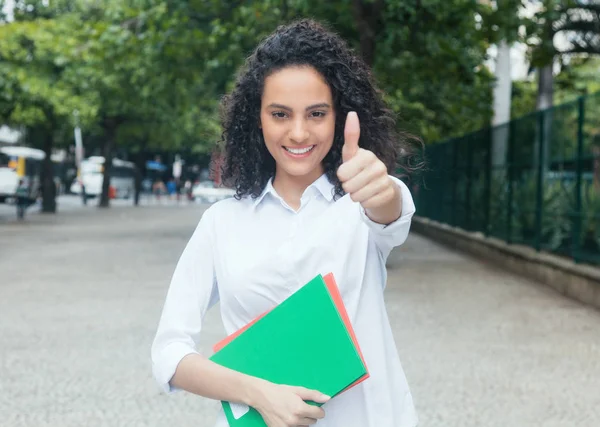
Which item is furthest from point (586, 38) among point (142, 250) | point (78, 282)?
point (78, 282)

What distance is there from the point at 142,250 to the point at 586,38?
9.55 meters

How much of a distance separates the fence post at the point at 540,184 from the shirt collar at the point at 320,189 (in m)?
10.8

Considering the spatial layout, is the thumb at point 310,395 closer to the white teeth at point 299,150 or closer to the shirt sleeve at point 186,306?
the shirt sleeve at point 186,306

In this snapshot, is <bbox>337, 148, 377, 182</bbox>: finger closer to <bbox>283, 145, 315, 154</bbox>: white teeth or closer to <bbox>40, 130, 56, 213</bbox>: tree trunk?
<bbox>283, 145, 315, 154</bbox>: white teeth

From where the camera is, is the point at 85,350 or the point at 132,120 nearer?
the point at 85,350

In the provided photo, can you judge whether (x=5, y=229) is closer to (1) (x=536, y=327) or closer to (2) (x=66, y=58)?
(2) (x=66, y=58)

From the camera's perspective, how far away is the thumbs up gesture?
1.63 meters

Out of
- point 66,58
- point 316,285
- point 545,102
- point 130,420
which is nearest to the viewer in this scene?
point 316,285

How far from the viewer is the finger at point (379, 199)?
5.44 ft

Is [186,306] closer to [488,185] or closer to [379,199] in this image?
[379,199]

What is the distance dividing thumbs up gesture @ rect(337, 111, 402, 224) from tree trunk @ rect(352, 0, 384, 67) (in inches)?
488

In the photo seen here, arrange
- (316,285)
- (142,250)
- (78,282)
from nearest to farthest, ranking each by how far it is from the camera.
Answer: (316,285)
(78,282)
(142,250)

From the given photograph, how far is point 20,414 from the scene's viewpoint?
526 cm

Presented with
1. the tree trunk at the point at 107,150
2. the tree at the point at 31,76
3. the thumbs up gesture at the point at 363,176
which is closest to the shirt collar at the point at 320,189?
the thumbs up gesture at the point at 363,176
